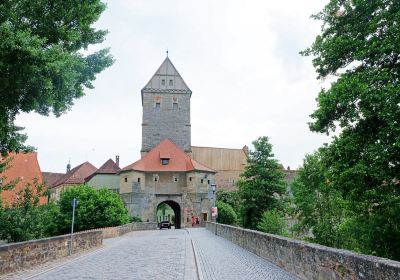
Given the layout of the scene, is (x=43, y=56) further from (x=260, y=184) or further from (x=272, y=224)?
(x=260, y=184)

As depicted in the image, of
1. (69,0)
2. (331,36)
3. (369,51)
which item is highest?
(331,36)

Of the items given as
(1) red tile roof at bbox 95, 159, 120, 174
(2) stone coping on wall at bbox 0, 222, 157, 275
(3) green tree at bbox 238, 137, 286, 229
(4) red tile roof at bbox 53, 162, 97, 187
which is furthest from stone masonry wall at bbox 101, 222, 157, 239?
(4) red tile roof at bbox 53, 162, 97, 187

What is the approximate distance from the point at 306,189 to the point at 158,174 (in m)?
24.4

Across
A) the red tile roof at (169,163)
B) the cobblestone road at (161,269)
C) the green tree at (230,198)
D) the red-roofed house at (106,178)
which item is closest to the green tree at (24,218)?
the cobblestone road at (161,269)

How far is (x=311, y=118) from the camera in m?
17.0

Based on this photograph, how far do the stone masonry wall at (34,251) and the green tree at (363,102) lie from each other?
10.8m

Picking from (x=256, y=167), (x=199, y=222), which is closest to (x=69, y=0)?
(x=256, y=167)

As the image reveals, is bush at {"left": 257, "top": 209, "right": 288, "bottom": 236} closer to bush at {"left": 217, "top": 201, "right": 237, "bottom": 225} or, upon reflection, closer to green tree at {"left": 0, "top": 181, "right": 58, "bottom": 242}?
bush at {"left": 217, "top": 201, "right": 237, "bottom": 225}

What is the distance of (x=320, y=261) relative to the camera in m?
7.84

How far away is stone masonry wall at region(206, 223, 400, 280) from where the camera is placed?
5625 millimetres

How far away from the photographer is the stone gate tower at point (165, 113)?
198 ft

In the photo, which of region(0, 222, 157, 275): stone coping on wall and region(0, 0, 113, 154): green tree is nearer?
region(0, 0, 113, 154): green tree

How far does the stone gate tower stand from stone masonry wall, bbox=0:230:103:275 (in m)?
43.4

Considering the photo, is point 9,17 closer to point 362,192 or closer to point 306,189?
point 362,192
